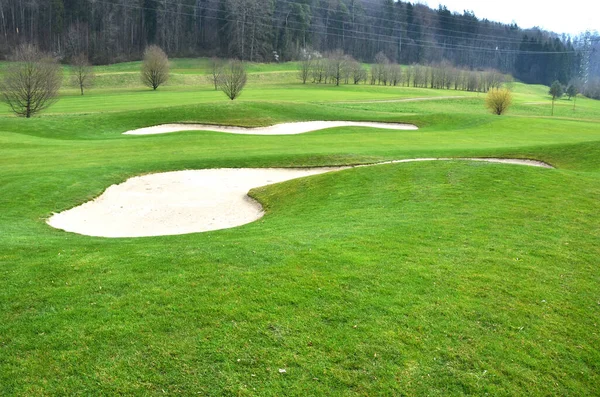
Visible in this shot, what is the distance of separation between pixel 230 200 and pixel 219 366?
1325 centimetres

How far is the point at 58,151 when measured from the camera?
2856 cm

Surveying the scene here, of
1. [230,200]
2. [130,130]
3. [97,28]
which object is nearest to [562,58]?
[97,28]

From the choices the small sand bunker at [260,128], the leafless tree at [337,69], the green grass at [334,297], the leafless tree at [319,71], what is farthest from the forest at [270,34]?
the green grass at [334,297]

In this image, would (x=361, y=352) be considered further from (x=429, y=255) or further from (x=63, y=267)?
(x=63, y=267)

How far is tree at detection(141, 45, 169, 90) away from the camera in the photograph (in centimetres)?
8262

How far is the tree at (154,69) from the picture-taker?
82625 mm

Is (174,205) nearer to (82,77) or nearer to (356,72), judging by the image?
(82,77)

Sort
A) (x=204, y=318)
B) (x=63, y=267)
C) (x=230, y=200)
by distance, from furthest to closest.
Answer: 1. (x=230, y=200)
2. (x=63, y=267)
3. (x=204, y=318)

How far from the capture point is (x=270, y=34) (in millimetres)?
140750

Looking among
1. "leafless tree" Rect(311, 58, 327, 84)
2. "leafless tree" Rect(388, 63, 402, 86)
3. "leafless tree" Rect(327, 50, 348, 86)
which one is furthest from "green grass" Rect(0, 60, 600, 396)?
"leafless tree" Rect(388, 63, 402, 86)

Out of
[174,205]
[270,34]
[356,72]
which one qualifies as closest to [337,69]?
[356,72]

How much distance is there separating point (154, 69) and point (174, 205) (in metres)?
71.8

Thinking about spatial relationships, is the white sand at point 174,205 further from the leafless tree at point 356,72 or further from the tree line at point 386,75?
the leafless tree at point 356,72

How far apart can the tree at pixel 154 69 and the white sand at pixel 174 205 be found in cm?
6577
